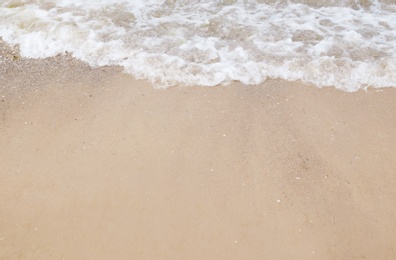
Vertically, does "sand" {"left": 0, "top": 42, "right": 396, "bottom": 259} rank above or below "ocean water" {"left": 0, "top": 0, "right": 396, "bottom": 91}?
below

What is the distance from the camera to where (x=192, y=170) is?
3.00 meters

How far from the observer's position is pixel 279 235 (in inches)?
101

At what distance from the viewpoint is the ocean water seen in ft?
13.1

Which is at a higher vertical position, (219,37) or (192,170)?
(219,37)

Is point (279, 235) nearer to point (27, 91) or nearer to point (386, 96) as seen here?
point (386, 96)

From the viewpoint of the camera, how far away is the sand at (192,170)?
256cm

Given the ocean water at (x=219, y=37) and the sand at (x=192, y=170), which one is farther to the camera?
the ocean water at (x=219, y=37)

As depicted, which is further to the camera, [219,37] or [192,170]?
[219,37]

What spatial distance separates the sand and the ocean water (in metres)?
0.27

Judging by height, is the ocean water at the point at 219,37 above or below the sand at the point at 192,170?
above

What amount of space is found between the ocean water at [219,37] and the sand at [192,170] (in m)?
0.27

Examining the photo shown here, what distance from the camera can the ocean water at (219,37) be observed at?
3992mm

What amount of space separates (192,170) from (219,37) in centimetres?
220

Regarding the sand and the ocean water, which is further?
the ocean water
